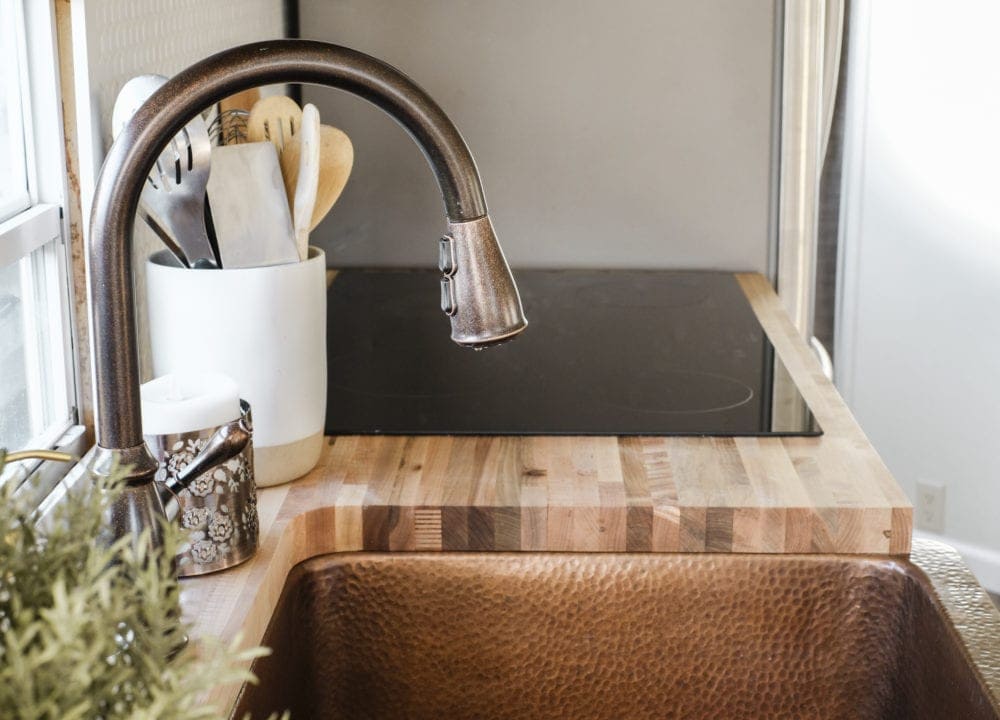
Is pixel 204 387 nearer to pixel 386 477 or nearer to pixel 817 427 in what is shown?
pixel 386 477

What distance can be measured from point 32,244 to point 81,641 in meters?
0.55

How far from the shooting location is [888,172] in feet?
8.05

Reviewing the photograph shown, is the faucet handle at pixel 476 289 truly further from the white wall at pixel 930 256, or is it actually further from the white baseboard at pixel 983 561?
the white baseboard at pixel 983 561

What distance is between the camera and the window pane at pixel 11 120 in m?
0.85

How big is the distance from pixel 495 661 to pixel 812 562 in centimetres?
27

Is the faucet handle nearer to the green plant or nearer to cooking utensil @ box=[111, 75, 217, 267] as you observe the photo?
cooking utensil @ box=[111, 75, 217, 267]

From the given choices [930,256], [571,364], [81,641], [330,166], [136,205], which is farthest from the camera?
[930,256]

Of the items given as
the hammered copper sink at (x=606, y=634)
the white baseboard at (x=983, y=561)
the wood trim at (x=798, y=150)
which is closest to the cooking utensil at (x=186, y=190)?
the hammered copper sink at (x=606, y=634)

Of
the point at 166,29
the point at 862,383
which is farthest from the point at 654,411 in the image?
the point at 862,383

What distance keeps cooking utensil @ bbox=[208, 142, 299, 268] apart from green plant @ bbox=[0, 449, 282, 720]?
507 mm

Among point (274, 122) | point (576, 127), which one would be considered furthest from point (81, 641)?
point (576, 127)

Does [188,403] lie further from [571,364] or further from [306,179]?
[571,364]

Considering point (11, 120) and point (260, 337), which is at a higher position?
point (11, 120)

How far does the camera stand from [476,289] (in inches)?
30.2
